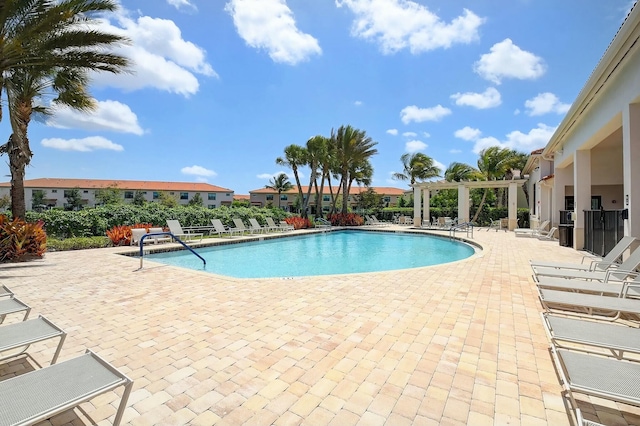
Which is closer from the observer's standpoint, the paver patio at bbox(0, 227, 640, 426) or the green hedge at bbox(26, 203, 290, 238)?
the paver patio at bbox(0, 227, 640, 426)

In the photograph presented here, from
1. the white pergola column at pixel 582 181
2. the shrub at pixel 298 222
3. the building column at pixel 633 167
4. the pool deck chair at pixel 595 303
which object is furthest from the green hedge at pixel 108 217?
the building column at pixel 633 167

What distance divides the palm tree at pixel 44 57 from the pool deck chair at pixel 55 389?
9.91 metres

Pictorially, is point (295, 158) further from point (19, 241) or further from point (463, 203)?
point (19, 241)

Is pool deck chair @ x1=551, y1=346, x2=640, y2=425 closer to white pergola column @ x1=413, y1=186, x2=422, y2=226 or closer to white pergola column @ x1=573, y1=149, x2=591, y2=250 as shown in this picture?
white pergola column @ x1=573, y1=149, x2=591, y2=250

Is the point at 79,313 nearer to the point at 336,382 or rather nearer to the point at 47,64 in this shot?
the point at 336,382

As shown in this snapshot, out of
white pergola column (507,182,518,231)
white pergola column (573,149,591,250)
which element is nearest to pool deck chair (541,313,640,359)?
white pergola column (573,149,591,250)

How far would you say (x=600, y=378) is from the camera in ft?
7.02

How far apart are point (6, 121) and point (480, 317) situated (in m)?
14.5

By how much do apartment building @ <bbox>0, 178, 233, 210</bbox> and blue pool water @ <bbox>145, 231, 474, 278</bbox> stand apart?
1579 inches

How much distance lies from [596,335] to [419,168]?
1281 inches

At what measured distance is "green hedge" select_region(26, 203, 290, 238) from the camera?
523 inches

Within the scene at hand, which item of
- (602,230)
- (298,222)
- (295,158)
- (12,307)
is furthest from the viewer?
(295,158)

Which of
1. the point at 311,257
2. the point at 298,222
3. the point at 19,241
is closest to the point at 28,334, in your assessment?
the point at 19,241

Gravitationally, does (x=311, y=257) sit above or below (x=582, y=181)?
below
